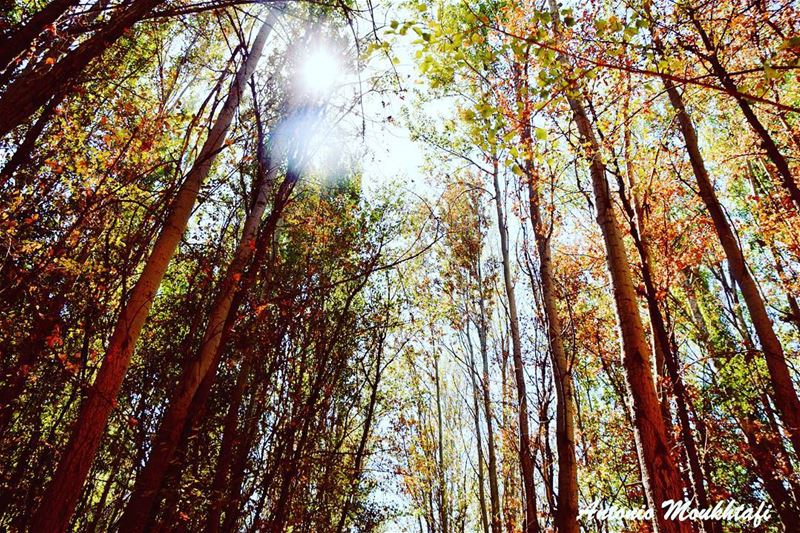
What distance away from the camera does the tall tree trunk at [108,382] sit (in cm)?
240

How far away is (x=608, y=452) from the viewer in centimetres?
1093

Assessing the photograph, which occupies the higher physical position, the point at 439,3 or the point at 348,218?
the point at 439,3

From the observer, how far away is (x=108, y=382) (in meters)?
2.81

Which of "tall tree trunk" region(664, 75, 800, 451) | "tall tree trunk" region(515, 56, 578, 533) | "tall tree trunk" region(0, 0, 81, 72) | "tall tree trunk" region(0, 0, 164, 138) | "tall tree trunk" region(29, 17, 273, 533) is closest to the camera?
"tall tree trunk" region(0, 0, 81, 72)

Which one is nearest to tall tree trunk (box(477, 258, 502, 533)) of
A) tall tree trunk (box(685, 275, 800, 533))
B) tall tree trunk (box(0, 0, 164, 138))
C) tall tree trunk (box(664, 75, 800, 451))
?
tall tree trunk (box(664, 75, 800, 451))

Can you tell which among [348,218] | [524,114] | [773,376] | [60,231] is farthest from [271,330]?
[773,376]

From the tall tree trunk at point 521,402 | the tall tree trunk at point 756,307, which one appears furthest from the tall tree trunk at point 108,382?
Answer: the tall tree trunk at point 756,307

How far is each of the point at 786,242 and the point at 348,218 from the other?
9319mm

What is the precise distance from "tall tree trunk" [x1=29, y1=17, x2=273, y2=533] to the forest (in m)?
0.02

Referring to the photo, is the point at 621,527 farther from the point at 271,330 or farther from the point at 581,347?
the point at 271,330

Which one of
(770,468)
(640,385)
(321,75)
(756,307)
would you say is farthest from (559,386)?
(770,468)

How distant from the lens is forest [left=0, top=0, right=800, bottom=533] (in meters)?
2.44

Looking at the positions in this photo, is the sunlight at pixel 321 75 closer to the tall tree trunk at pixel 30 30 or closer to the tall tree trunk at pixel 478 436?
the tall tree trunk at pixel 30 30

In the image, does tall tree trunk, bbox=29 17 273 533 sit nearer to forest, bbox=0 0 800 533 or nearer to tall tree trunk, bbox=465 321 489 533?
forest, bbox=0 0 800 533
